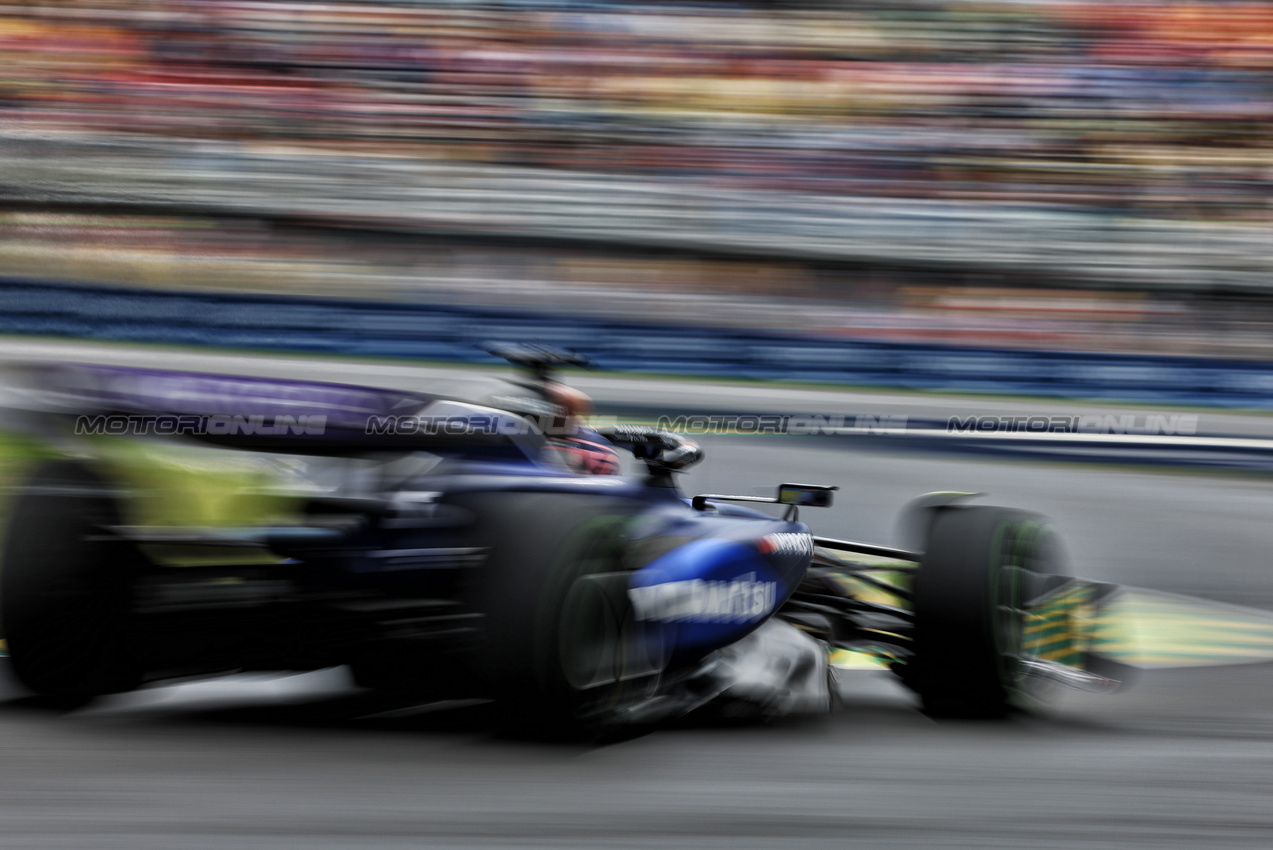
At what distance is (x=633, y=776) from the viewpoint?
2.64m

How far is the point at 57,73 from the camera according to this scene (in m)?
13.3

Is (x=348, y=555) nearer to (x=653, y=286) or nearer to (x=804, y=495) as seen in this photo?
(x=804, y=495)

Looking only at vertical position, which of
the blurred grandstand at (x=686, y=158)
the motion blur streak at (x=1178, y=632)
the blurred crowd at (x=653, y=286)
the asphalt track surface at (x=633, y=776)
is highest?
the blurred grandstand at (x=686, y=158)

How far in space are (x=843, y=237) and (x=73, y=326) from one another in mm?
6658

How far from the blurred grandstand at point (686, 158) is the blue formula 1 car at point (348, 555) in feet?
29.6

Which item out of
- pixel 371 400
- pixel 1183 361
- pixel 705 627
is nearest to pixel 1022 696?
pixel 705 627

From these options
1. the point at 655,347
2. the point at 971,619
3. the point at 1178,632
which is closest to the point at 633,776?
the point at 971,619

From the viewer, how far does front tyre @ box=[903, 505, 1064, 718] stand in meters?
3.41

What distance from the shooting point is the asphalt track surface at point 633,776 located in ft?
7.47

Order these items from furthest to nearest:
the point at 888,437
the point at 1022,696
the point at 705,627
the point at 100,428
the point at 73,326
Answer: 1. the point at 73,326
2. the point at 888,437
3. the point at 1022,696
4. the point at 705,627
5. the point at 100,428

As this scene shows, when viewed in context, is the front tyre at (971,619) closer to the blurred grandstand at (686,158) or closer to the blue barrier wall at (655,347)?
the blue barrier wall at (655,347)

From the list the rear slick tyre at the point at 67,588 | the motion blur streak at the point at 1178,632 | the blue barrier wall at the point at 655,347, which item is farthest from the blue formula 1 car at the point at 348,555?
the blue barrier wall at the point at 655,347

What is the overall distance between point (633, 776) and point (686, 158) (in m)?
11.2

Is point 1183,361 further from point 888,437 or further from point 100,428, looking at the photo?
point 100,428
